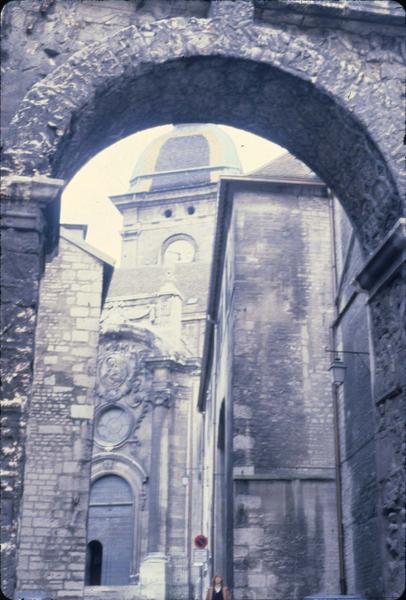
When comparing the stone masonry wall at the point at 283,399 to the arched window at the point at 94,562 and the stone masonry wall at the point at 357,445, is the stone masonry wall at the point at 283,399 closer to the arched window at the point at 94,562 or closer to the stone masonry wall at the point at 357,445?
the stone masonry wall at the point at 357,445

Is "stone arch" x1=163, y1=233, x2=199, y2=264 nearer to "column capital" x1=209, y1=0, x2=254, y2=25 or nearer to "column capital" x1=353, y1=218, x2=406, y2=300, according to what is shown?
"column capital" x1=209, y1=0, x2=254, y2=25

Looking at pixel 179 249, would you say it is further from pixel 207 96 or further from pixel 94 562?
pixel 207 96

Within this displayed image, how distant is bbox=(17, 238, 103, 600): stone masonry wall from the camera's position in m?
11.9

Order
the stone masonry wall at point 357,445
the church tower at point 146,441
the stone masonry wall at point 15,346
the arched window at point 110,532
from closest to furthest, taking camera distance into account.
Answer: the stone masonry wall at point 15,346, the stone masonry wall at point 357,445, the church tower at point 146,441, the arched window at point 110,532

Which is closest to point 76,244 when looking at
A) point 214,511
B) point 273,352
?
point 273,352

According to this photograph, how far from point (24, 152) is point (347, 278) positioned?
779 centimetres

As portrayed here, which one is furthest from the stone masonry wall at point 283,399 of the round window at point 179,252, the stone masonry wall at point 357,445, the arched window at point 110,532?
→ the round window at point 179,252

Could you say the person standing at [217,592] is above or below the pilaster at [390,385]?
below

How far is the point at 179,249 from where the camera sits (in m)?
40.6

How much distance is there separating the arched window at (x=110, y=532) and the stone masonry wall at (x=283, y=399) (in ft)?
50.6

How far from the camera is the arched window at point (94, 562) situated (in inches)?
1075

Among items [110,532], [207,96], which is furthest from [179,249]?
[207,96]

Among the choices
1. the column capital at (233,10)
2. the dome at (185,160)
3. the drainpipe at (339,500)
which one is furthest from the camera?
the dome at (185,160)

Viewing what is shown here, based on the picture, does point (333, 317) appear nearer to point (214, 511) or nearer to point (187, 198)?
point (214, 511)
